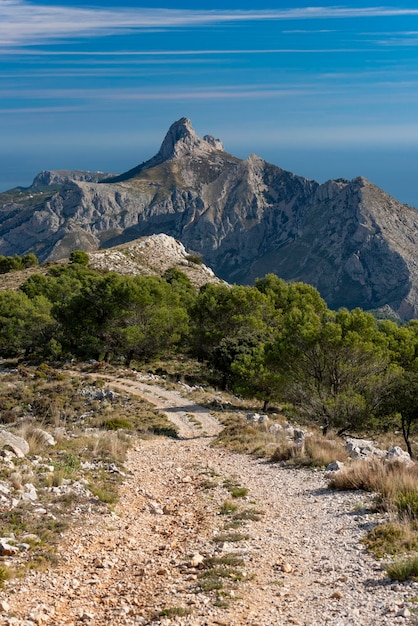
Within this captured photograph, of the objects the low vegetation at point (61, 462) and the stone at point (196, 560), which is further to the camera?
the low vegetation at point (61, 462)

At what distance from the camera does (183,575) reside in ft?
34.8

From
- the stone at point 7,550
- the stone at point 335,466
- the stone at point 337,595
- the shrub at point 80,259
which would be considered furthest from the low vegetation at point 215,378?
the shrub at point 80,259

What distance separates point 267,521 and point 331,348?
18.4m

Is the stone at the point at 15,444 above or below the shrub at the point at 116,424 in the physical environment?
above

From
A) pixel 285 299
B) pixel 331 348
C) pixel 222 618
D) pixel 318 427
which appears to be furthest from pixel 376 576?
pixel 285 299

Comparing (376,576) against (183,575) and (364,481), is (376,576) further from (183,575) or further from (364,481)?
(364,481)

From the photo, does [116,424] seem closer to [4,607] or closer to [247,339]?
[247,339]

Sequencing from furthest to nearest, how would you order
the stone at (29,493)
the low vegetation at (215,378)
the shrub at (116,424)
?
the shrub at (116,424) < the low vegetation at (215,378) < the stone at (29,493)

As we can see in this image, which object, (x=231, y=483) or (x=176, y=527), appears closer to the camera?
(x=176, y=527)

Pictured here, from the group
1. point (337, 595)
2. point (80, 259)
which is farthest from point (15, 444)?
point (80, 259)

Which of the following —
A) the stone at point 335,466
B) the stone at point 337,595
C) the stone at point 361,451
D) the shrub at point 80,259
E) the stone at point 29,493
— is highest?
the stone at point 337,595

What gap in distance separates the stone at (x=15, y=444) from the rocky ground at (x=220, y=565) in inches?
125

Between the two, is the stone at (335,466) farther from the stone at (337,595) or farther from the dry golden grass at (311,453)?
the stone at (337,595)

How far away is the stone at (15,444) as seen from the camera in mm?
16766
